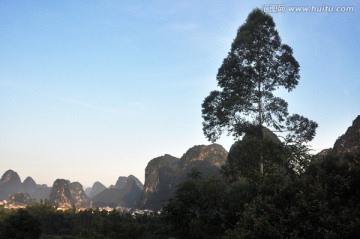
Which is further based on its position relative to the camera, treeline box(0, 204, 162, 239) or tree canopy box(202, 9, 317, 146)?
treeline box(0, 204, 162, 239)

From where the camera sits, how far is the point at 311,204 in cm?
1323

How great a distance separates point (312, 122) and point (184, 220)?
9.64 m

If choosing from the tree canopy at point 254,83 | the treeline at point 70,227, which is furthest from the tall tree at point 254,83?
the treeline at point 70,227

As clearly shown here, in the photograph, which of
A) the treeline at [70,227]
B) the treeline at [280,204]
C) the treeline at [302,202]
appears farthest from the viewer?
the treeline at [70,227]

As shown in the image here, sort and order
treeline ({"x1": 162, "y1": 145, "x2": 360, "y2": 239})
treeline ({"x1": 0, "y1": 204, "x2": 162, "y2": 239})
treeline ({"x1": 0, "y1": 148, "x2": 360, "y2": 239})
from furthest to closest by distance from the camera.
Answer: treeline ({"x1": 0, "y1": 204, "x2": 162, "y2": 239})
treeline ({"x1": 0, "y1": 148, "x2": 360, "y2": 239})
treeline ({"x1": 162, "y1": 145, "x2": 360, "y2": 239})

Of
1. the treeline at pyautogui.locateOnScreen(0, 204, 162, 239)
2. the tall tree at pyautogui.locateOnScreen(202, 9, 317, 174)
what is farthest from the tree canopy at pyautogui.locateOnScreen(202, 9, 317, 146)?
the treeline at pyautogui.locateOnScreen(0, 204, 162, 239)

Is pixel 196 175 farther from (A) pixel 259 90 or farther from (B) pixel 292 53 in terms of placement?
(B) pixel 292 53

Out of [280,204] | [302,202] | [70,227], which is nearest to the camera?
[302,202]

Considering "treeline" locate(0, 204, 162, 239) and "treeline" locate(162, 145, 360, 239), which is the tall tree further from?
"treeline" locate(0, 204, 162, 239)

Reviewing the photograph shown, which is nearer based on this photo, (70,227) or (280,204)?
(280,204)

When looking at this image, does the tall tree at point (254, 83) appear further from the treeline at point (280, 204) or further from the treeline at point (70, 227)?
the treeline at point (70, 227)

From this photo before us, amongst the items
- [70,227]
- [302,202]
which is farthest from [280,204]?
[70,227]

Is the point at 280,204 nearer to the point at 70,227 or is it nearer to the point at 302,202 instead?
the point at 302,202

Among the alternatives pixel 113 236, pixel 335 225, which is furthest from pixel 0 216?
pixel 335 225
